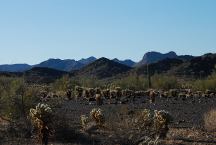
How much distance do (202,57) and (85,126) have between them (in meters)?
109

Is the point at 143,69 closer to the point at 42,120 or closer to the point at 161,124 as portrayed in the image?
the point at 161,124

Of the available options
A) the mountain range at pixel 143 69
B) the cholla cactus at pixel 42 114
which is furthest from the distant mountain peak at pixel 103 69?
the cholla cactus at pixel 42 114

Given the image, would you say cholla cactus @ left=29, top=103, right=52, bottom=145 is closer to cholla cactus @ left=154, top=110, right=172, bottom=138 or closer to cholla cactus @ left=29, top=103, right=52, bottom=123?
cholla cactus @ left=29, top=103, right=52, bottom=123

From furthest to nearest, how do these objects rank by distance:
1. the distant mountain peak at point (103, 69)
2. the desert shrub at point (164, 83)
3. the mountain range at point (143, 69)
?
the distant mountain peak at point (103, 69)
the mountain range at point (143, 69)
the desert shrub at point (164, 83)

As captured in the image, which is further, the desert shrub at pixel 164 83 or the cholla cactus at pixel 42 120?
the desert shrub at pixel 164 83

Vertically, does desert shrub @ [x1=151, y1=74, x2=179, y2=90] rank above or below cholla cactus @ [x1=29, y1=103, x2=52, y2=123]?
above

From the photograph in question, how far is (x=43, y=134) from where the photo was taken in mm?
21422

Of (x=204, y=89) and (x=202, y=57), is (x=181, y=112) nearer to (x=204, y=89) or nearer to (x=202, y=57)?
(x=204, y=89)

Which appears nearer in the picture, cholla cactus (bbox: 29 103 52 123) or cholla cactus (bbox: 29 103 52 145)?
cholla cactus (bbox: 29 103 52 145)

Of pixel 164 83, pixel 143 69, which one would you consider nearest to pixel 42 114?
pixel 164 83

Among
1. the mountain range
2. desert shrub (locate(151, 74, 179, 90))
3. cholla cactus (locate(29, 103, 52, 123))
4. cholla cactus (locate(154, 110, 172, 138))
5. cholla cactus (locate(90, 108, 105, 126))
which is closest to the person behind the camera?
cholla cactus (locate(29, 103, 52, 123))

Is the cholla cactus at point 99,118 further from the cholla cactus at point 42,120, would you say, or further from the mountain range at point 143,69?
the mountain range at point 143,69

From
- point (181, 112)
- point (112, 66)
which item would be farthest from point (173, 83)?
point (112, 66)

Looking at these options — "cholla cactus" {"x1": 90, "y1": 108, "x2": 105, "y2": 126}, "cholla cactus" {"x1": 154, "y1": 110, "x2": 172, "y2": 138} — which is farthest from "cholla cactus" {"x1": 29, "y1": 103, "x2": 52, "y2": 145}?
"cholla cactus" {"x1": 154, "y1": 110, "x2": 172, "y2": 138}
